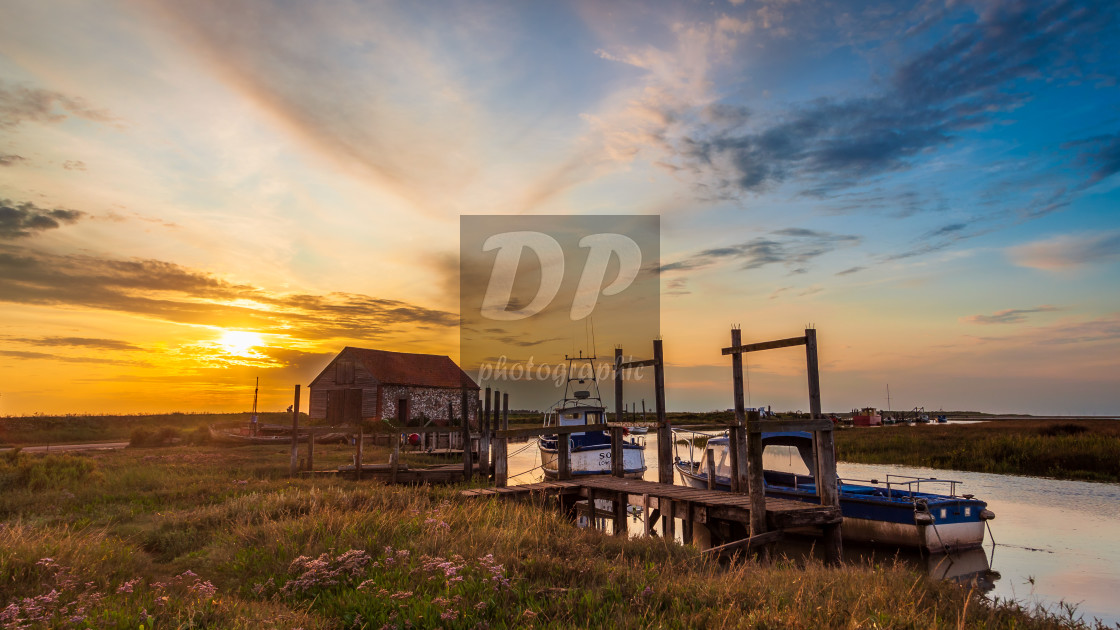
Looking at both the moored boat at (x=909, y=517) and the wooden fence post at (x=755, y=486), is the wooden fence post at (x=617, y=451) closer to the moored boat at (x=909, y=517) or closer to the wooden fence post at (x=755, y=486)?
the moored boat at (x=909, y=517)

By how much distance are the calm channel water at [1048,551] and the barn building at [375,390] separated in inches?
1164

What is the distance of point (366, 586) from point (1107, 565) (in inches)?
715

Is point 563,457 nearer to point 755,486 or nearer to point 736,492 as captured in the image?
point 736,492

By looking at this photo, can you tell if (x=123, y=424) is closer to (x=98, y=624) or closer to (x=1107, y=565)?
(x=98, y=624)

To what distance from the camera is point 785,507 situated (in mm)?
13414

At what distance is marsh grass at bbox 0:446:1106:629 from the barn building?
3344 cm

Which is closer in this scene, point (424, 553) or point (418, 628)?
point (418, 628)

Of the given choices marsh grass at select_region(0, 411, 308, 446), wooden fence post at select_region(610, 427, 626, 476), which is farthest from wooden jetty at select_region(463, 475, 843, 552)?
marsh grass at select_region(0, 411, 308, 446)

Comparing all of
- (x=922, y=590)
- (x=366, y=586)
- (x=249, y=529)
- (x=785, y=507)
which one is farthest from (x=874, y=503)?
(x=249, y=529)

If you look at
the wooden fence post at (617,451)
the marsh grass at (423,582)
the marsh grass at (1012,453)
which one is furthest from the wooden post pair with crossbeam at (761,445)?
the marsh grass at (1012,453)

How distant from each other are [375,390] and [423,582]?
1584 inches

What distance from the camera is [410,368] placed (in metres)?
51.5

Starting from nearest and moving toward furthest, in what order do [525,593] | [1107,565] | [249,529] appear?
[525,593] → [249,529] → [1107,565]

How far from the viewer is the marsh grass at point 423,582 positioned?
6.79m
